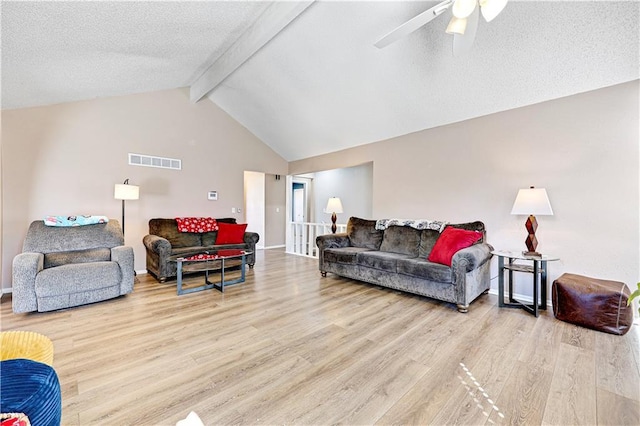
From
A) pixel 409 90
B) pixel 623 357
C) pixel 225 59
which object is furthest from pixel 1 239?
pixel 623 357

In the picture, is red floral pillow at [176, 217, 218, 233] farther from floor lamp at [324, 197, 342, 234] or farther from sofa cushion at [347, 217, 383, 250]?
sofa cushion at [347, 217, 383, 250]

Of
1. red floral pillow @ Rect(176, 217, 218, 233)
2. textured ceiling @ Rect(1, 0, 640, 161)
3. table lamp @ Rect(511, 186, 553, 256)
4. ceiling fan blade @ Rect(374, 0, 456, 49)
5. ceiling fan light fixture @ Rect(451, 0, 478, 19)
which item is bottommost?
red floral pillow @ Rect(176, 217, 218, 233)

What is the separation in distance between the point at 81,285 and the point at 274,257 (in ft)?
11.5

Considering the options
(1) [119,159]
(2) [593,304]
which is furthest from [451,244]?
(1) [119,159]

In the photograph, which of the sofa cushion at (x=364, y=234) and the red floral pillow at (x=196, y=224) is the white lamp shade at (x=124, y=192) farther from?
the sofa cushion at (x=364, y=234)

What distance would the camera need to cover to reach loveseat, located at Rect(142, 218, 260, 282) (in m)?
3.85

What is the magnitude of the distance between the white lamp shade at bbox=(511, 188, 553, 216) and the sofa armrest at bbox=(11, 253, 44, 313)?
501 centimetres

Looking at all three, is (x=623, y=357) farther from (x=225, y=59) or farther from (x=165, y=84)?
(x=165, y=84)

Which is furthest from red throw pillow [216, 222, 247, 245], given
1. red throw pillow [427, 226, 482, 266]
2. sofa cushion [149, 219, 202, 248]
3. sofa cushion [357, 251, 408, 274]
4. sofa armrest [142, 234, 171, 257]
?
red throw pillow [427, 226, 482, 266]

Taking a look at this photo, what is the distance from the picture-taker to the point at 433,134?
13.6 ft

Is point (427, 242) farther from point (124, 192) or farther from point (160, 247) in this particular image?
point (124, 192)

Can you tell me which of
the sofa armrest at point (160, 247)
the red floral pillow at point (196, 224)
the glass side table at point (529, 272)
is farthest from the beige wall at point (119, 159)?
the glass side table at point (529, 272)

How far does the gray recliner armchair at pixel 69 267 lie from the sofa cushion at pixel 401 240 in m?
3.41

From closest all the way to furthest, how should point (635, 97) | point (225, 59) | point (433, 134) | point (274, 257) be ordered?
point (635, 97) < point (225, 59) < point (433, 134) < point (274, 257)
